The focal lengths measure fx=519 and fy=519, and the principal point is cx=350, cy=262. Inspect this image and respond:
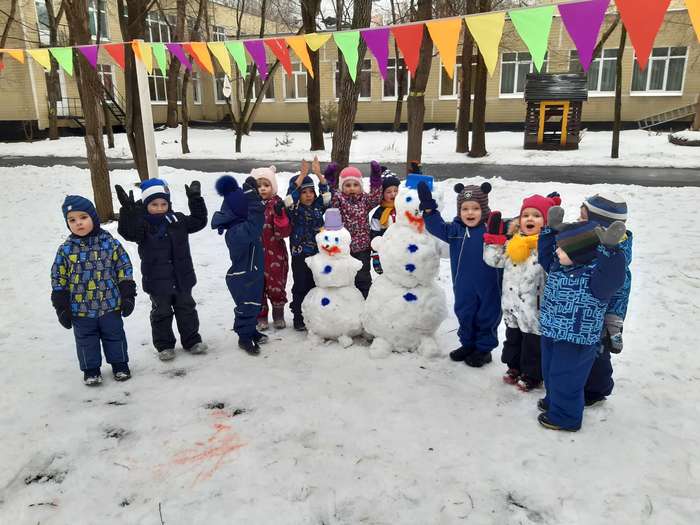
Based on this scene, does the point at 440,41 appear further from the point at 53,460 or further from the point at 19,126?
the point at 19,126

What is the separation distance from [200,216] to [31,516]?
2.34 metres

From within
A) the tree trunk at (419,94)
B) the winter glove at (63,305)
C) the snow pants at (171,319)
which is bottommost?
the snow pants at (171,319)

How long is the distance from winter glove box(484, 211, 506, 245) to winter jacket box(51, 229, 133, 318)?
2.66 m

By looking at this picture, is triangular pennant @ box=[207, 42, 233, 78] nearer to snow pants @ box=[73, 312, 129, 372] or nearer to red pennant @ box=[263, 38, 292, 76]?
red pennant @ box=[263, 38, 292, 76]

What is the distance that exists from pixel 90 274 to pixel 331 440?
82.1 inches

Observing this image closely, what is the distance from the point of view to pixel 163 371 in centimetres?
409

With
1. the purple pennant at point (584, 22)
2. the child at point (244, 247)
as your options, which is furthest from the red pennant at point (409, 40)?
the child at point (244, 247)

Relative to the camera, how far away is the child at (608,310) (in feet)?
9.94

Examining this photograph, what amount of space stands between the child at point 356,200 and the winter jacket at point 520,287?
1.43m

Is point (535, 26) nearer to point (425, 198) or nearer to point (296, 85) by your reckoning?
point (425, 198)

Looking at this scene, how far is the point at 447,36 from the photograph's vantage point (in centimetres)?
474

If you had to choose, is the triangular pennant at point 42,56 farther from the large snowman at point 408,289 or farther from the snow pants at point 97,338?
the large snowman at point 408,289

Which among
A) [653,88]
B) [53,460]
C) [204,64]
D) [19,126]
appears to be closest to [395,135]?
[653,88]

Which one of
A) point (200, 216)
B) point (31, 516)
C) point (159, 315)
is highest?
point (200, 216)
